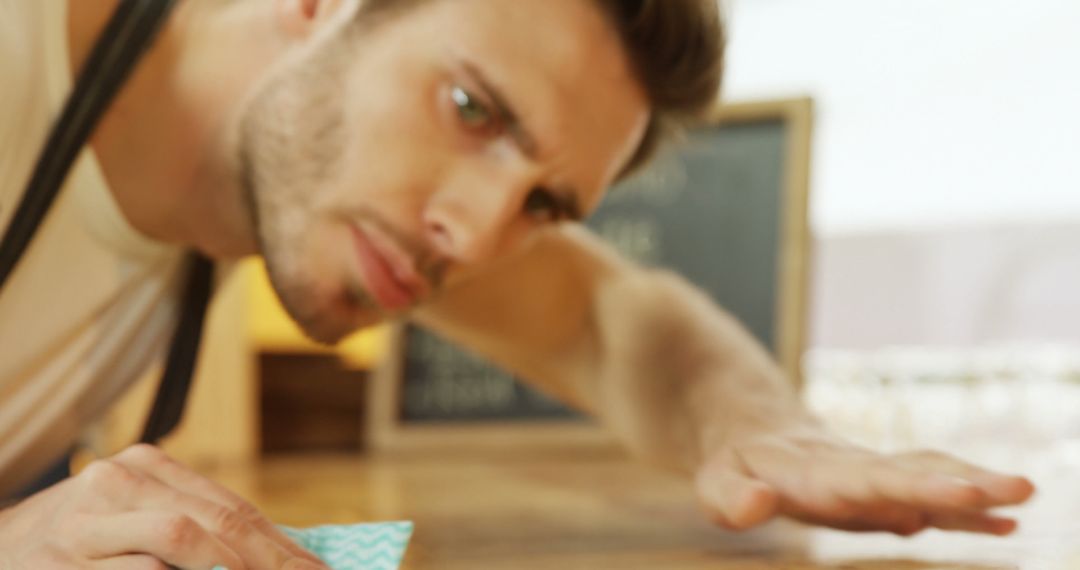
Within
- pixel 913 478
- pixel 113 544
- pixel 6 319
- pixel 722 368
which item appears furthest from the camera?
pixel 722 368

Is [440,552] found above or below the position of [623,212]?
below

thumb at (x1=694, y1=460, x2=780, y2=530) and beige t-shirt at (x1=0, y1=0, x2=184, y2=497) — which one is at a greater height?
beige t-shirt at (x1=0, y1=0, x2=184, y2=497)

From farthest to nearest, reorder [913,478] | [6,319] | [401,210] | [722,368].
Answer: [722,368] → [401,210] → [6,319] → [913,478]

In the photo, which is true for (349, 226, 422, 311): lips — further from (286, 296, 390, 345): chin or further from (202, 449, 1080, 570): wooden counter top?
(202, 449, 1080, 570): wooden counter top

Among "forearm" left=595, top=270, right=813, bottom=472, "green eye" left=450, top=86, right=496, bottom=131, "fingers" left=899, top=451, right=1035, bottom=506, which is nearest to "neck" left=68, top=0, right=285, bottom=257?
"green eye" left=450, top=86, right=496, bottom=131

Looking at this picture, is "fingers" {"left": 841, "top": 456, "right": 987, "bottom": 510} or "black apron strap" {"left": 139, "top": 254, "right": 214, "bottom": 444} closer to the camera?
"fingers" {"left": 841, "top": 456, "right": 987, "bottom": 510}

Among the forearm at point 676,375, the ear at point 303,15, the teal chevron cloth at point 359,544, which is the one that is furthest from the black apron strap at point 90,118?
the forearm at point 676,375

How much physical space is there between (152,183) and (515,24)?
1.24 ft

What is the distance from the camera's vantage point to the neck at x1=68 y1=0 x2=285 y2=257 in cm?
86

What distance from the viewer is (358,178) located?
0.85m

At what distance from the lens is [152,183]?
0.91 m

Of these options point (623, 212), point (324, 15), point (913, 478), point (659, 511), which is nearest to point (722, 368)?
point (659, 511)

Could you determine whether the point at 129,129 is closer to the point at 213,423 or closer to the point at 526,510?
the point at 526,510

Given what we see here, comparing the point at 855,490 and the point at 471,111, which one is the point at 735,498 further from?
the point at 471,111
